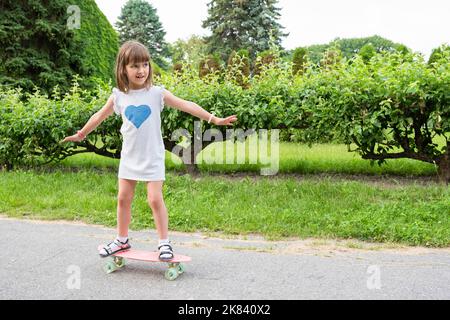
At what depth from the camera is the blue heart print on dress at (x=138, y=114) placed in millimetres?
3844

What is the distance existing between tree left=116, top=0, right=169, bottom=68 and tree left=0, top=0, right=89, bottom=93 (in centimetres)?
3656

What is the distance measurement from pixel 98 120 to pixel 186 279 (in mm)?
1538

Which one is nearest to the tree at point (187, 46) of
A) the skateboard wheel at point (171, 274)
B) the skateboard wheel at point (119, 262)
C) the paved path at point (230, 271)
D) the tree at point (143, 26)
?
the tree at point (143, 26)

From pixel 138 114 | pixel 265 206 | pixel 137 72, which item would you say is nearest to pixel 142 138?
pixel 138 114

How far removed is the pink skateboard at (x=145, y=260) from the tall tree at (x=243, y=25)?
33.6 metres

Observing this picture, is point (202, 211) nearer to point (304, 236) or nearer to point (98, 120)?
point (304, 236)

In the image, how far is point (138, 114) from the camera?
3.85 m

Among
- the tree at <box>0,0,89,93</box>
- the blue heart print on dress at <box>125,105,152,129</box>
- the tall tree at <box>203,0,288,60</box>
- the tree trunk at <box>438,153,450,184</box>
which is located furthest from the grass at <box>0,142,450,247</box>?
the tall tree at <box>203,0,288,60</box>

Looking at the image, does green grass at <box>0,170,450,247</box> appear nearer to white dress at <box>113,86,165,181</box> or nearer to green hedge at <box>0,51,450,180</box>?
green hedge at <box>0,51,450,180</box>

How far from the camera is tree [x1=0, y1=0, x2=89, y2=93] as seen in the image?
13914 millimetres

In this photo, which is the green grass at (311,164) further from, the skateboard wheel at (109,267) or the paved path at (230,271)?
the skateboard wheel at (109,267)

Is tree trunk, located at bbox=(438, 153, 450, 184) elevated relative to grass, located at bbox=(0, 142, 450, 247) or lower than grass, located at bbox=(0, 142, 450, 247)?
elevated
